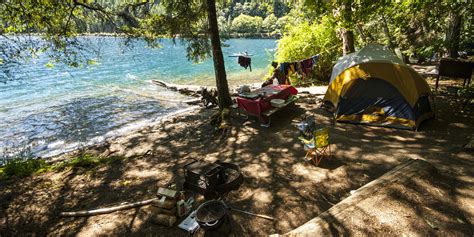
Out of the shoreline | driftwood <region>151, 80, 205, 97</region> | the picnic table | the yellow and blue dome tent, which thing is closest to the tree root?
the picnic table

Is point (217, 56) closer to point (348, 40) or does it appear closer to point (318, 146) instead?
point (318, 146)

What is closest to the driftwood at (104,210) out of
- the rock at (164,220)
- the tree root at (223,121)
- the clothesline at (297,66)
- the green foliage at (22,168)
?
the rock at (164,220)

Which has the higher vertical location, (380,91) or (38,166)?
(380,91)

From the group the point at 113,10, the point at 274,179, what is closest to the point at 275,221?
the point at 274,179

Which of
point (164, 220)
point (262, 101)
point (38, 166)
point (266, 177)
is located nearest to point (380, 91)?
point (262, 101)

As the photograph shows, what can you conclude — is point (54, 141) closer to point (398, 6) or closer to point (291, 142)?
point (291, 142)

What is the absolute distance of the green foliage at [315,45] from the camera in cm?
1719

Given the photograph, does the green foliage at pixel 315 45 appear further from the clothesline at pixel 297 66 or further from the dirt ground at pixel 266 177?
the dirt ground at pixel 266 177

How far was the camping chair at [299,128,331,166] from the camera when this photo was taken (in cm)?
682

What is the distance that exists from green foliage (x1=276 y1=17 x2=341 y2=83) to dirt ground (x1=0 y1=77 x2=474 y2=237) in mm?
7407

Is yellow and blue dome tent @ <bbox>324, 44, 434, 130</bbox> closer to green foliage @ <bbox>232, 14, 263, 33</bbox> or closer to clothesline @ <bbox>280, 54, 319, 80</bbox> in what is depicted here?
clothesline @ <bbox>280, 54, 319, 80</bbox>

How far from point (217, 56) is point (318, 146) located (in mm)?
6101

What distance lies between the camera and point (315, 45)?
1756 cm

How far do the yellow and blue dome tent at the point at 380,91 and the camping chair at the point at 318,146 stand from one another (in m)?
3.21
